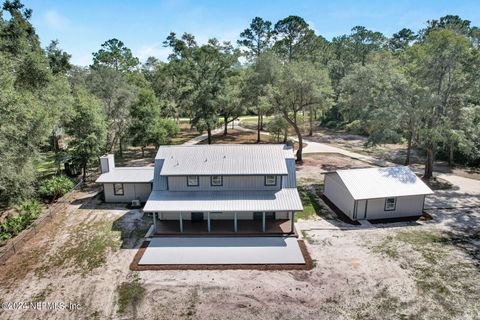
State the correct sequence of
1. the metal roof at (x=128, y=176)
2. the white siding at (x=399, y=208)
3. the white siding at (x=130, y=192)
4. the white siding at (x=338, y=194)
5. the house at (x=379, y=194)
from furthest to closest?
the white siding at (x=130, y=192) → the metal roof at (x=128, y=176) → the white siding at (x=338, y=194) → the white siding at (x=399, y=208) → the house at (x=379, y=194)

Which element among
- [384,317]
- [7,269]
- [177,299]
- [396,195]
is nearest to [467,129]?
[396,195]

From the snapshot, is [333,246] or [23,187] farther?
[23,187]

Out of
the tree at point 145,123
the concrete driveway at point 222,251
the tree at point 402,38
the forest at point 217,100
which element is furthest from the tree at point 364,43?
the concrete driveway at point 222,251

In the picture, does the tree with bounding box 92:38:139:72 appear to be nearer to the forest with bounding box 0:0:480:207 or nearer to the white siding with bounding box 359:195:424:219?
the forest with bounding box 0:0:480:207

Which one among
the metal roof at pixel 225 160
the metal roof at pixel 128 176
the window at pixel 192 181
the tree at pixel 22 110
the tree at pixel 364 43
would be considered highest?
the tree at pixel 364 43

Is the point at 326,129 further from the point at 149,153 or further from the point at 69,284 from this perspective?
the point at 69,284

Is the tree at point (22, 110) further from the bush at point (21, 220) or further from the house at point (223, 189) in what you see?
Answer: the house at point (223, 189)

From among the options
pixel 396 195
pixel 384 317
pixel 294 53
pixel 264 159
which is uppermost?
pixel 294 53
